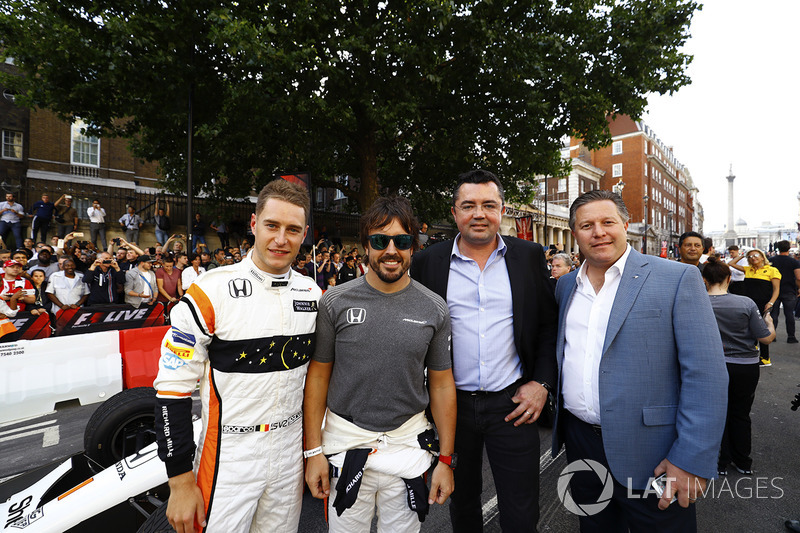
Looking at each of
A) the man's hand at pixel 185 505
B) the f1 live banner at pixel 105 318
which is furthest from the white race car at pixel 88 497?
the f1 live banner at pixel 105 318

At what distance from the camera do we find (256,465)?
176cm

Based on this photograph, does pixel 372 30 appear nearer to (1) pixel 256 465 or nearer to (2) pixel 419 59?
(2) pixel 419 59

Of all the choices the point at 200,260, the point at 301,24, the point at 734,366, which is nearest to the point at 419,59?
the point at 301,24

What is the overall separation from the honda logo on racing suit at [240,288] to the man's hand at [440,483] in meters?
1.32

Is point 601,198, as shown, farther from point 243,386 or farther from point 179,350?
point 179,350

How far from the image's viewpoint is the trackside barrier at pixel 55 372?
498cm

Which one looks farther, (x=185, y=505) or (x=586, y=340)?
(x=586, y=340)

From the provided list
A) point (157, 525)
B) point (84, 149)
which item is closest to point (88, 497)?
point (157, 525)

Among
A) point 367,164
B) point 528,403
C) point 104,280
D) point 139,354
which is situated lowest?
point 139,354

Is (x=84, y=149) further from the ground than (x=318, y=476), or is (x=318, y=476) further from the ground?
(x=84, y=149)

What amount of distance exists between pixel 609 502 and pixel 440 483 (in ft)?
3.12

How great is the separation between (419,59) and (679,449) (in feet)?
31.0

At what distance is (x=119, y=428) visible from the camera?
2.87 meters

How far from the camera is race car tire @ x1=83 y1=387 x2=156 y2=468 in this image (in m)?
2.83
